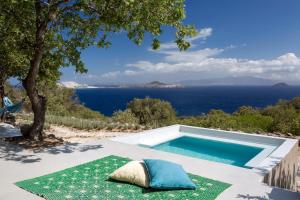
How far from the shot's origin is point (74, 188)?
4.89 meters

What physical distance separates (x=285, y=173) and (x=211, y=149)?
3459 mm

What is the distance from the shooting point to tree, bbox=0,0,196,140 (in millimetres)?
6891

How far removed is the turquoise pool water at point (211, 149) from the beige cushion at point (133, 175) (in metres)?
4.51

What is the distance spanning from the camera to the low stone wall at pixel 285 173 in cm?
601

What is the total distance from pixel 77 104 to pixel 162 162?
30.3 metres

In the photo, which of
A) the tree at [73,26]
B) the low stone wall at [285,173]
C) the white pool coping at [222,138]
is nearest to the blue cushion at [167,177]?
the low stone wall at [285,173]

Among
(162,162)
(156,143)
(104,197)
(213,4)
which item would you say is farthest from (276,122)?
(213,4)

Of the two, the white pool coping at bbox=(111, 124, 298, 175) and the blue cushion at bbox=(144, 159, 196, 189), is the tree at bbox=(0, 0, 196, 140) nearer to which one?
the white pool coping at bbox=(111, 124, 298, 175)

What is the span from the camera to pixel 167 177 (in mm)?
5043

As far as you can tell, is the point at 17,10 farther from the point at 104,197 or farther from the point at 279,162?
the point at 279,162

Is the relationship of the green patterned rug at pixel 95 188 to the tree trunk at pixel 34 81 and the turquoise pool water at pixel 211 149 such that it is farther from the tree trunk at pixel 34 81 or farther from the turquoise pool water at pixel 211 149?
the turquoise pool water at pixel 211 149

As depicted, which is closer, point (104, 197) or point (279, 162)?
point (104, 197)

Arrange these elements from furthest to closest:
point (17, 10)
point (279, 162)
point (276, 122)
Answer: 1. point (276, 122)
2. point (17, 10)
3. point (279, 162)

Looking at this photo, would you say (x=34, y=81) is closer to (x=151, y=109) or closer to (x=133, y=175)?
(x=133, y=175)
